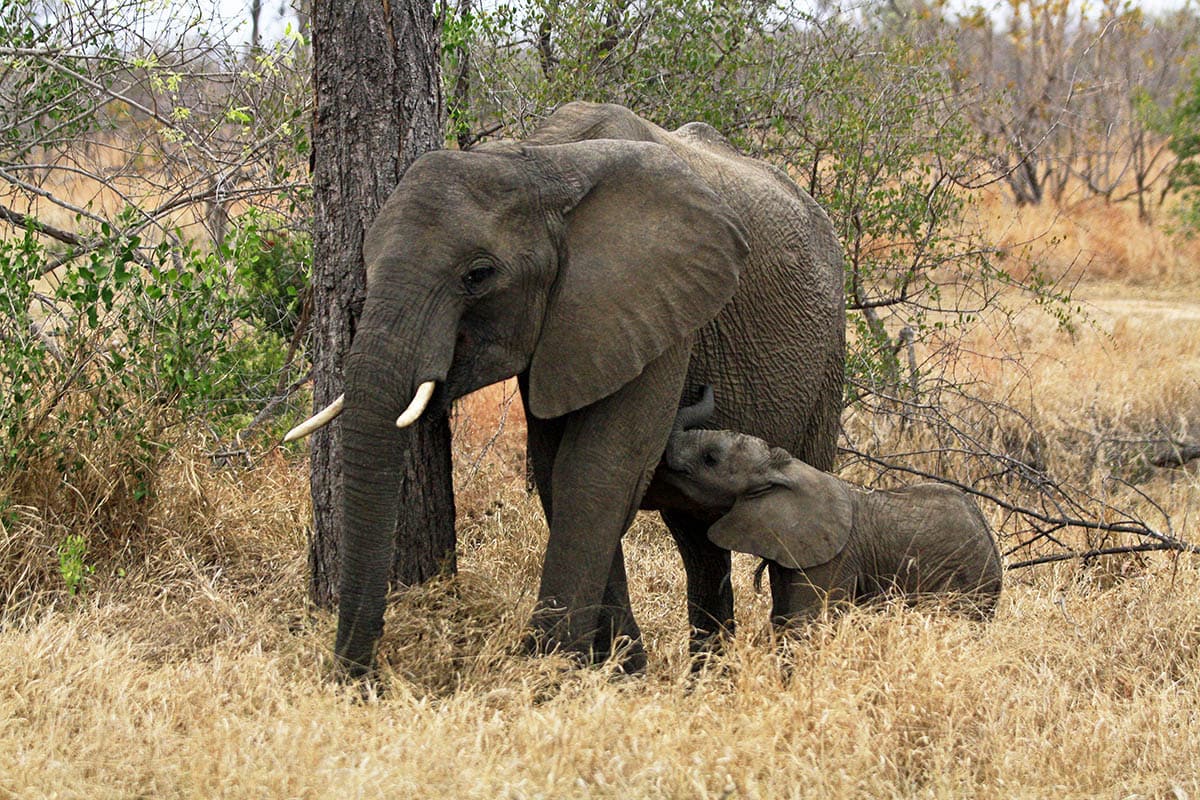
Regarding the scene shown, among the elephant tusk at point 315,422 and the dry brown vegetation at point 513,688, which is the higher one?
the elephant tusk at point 315,422

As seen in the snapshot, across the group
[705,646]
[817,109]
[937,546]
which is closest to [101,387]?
[705,646]

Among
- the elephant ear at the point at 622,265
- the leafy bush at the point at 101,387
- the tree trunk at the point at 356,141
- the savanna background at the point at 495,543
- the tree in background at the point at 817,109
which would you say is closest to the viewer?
the savanna background at the point at 495,543

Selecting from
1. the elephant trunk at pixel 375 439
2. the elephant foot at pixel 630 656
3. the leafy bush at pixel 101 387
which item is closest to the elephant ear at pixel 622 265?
the elephant trunk at pixel 375 439

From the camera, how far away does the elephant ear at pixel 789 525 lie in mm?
4875

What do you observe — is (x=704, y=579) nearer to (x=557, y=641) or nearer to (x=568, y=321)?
(x=557, y=641)

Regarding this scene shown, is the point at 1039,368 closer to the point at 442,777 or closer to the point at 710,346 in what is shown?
the point at 710,346

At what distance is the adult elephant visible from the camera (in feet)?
12.8

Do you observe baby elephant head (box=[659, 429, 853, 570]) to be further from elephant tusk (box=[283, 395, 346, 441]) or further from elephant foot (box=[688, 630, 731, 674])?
elephant tusk (box=[283, 395, 346, 441])

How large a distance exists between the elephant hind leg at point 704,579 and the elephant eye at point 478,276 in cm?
173

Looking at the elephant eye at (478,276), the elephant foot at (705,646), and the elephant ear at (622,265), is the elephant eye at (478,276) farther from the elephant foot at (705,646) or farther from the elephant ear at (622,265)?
the elephant foot at (705,646)

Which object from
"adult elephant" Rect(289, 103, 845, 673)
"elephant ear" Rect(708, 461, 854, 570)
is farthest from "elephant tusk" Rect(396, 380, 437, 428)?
"elephant ear" Rect(708, 461, 854, 570)

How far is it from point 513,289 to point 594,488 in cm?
70

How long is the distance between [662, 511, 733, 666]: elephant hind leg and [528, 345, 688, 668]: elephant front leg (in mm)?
993

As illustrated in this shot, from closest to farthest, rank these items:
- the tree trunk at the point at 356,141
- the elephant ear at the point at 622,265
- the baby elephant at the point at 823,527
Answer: the elephant ear at the point at 622,265 < the tree trunk at the point at 356,141 < the baby elephant at the point at 823,527
